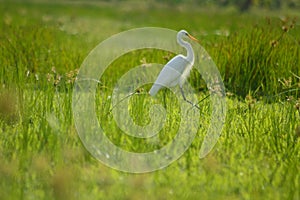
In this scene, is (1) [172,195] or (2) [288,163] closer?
(1) [172,195]

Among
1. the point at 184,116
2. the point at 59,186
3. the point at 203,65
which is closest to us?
the point at 59,186

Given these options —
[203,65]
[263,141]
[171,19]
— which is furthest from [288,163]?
[171,19]

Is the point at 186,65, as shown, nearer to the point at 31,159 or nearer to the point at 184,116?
the point at 184,116

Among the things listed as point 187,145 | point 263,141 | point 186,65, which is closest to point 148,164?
point 187,145

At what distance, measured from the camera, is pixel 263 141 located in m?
2.80

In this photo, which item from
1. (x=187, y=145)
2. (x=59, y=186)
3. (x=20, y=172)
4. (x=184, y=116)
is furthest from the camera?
(x=184, y=116)

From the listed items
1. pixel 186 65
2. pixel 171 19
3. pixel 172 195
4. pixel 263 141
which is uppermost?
pixel 171 19

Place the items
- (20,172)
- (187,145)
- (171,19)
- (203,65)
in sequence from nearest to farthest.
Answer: (20,172)
(187,145)
(203,65)
(171,19)

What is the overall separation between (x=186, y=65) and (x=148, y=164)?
887mm

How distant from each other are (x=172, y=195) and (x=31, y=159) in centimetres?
66

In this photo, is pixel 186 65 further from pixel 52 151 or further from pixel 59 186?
pixel 59 186

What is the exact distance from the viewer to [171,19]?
1256 centimetres

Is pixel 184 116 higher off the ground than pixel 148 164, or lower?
higher

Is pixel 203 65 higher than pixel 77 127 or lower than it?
higher
